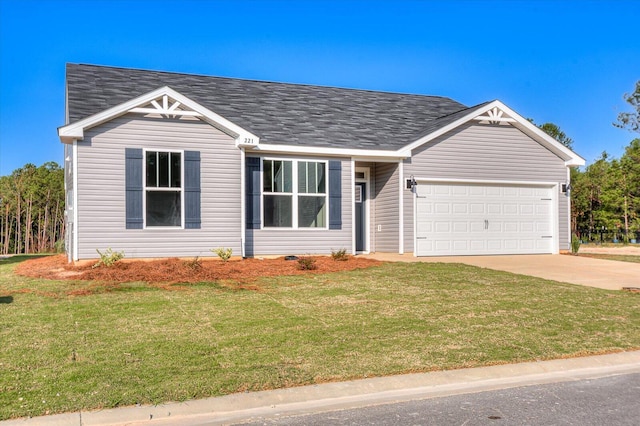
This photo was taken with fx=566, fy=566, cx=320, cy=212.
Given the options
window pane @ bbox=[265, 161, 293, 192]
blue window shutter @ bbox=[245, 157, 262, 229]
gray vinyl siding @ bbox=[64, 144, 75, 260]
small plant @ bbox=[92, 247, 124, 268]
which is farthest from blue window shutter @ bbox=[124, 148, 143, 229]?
window pane @ bbox=[265, 161, 293, 192]

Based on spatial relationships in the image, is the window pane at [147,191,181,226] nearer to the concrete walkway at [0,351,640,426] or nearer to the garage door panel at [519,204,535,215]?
the concrete walkway at [0,351,640,426]

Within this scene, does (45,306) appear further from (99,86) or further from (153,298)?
(99,86)

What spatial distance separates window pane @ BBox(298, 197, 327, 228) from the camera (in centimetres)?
1553

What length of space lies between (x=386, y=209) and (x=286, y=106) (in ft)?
14.6

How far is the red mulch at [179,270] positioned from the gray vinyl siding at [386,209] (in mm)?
2985

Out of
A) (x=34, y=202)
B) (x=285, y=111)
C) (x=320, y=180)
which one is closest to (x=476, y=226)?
(x=320, y=180)

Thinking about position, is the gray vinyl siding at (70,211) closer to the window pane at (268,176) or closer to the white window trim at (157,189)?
the white window trim at (157,189)

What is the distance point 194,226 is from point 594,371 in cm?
1004

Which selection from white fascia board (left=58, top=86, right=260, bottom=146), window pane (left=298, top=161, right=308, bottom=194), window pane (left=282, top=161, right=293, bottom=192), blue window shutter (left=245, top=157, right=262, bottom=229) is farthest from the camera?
window pane (left=298, top=161, right=308, bottom=194)

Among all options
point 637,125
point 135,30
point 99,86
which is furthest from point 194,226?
point 637,125

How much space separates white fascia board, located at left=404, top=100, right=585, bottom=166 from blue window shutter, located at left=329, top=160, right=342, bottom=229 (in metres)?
2.10

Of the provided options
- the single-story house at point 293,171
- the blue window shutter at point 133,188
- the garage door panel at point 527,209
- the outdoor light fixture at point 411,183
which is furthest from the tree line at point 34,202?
the garage door panel at point 527,209

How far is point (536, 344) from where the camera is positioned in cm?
658

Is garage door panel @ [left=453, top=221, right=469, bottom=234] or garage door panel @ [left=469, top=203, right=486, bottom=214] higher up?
garage door panel @ [left=469, top=203, right=486, bottom=214]
